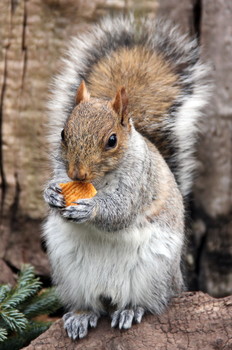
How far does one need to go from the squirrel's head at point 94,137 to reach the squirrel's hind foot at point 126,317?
501 mm

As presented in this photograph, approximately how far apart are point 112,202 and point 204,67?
752 mm

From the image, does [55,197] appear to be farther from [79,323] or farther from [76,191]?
[79,323]

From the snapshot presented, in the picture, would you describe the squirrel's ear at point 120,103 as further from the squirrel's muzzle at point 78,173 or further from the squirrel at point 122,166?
the squirrel's muzzle at point 78,173

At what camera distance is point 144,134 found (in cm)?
233

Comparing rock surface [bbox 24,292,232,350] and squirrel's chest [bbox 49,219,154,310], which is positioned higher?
squirrel's chest [bbox 49,219,154,310]

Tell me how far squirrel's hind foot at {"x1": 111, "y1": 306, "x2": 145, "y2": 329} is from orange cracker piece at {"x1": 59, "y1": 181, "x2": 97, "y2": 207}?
0.45 m

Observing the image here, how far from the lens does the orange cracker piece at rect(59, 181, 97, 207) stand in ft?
6.30

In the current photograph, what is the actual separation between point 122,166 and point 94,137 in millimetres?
169

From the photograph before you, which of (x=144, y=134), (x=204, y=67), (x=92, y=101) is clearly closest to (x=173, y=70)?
(x=204, y=67)

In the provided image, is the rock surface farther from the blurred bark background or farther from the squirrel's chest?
the blurred bark background

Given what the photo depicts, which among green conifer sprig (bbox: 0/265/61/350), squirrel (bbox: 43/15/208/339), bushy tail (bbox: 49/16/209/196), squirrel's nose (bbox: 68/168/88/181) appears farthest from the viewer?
bushy tail (bbox: 49/16/209/196)

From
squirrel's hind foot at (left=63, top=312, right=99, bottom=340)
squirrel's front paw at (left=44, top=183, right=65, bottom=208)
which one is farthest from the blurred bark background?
squirrel's front paw at (left=44, top=183, right=65, bottom=208)

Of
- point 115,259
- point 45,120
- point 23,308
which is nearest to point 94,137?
point 115,259

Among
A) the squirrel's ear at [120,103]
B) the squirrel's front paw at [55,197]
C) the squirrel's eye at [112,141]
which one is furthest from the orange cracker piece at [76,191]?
the squirrel's ear at [120,103]
